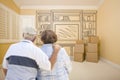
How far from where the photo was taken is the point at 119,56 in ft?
18.8

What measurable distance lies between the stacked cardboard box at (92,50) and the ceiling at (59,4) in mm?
1744

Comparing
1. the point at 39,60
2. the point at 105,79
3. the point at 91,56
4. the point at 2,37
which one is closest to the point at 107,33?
the point at 91,56

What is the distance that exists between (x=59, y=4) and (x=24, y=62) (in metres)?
7.26

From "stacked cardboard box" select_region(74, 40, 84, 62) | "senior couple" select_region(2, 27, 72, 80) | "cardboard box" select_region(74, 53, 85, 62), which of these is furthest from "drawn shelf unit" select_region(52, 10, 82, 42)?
"senior couple" select_region(2, 27, 72, 80)

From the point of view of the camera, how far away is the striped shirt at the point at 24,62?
1522mm

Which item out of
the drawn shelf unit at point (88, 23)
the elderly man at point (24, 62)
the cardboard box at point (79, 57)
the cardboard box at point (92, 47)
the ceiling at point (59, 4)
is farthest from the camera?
the drawn shelf unit at point (88, 23)

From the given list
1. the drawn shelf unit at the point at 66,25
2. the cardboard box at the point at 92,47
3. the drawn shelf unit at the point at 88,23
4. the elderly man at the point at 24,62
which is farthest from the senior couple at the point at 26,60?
the drawn shelf unit at the point at 88,23

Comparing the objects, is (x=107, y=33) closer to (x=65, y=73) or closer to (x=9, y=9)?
(x=9, y=9)

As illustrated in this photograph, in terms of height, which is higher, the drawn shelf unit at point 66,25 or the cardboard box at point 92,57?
the drawn shelf unit at point 66,25

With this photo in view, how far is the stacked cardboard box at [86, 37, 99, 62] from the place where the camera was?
7.46 m

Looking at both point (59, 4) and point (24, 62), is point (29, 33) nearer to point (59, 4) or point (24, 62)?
point (24, 62)

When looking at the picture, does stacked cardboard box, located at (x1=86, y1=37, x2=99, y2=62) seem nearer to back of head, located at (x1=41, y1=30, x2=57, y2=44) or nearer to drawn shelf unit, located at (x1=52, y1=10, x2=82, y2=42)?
drawn shelf unit, located at (x1=52, y1=10, x2=82, y2=42)

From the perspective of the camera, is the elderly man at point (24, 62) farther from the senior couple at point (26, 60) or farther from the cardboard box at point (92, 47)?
the cardboard box at point (92, 47)

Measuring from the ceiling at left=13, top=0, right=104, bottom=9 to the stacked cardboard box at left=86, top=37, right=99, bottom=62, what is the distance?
1744 millimetres
